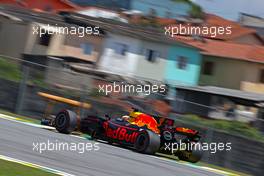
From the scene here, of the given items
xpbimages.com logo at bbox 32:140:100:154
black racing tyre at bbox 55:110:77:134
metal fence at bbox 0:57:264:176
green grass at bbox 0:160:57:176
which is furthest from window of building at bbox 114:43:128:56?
green grass at bbox 0:160:57:176

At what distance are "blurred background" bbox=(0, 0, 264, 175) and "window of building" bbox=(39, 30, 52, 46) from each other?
0.06 metres

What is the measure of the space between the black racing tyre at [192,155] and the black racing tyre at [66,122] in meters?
2.37

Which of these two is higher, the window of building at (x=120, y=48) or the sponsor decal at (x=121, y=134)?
the window of building at (x=120, y=48)

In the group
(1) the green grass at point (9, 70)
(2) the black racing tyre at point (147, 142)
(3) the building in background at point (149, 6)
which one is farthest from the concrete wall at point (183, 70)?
(2) the black racing tyre at point (147, 142)

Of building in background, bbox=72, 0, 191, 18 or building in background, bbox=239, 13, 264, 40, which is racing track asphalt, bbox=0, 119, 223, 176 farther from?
building in background, bbox=239, 13, 264, 40

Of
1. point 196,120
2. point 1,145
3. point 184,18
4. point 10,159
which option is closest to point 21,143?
point 1,145

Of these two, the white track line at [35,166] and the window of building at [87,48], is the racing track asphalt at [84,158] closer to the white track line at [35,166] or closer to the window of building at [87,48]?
the white track line at [35,166]

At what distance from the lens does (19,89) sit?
19297mm

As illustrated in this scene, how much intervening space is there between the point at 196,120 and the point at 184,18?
4096cm

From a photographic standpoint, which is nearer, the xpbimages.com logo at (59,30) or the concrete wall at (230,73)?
the xpbimages.com logo at (59,30)

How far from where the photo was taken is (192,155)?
14.4m

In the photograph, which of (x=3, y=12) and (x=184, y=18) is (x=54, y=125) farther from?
(x=184, y=18)

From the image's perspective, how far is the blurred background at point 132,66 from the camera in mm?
19219

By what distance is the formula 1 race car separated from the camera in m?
13.9
